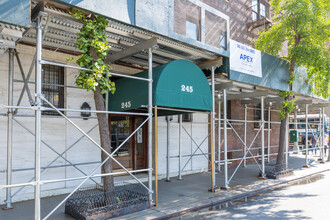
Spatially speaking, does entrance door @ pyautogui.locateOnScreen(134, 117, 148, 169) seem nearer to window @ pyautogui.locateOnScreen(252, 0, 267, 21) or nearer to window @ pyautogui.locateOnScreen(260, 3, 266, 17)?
window @ pyautogui.locateOnScreen(252, 0, 267, 21)

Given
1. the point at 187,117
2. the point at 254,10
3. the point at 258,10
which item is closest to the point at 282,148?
the point at 187,117

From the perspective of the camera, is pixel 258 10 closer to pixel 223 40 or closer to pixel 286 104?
pixel 286 104

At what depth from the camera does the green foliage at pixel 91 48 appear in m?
5.84

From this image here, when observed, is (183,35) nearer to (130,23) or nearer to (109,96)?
(130,23)

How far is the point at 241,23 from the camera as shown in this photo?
16.0m

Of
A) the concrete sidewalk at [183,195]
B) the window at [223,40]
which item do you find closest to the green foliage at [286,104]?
the concrete sidewalk at [183,195]

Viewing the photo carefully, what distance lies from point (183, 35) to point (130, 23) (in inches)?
74.9

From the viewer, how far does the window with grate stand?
27.0 ft

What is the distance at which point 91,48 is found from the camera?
20.2 ft

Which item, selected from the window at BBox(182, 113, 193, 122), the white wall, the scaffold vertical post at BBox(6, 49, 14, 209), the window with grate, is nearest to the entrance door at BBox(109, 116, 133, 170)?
the white wall

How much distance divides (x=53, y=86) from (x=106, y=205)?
432 cm

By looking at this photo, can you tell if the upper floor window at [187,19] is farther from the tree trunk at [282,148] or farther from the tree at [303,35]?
the tree trunk at [282,148]

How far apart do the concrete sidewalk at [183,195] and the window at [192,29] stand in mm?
4842

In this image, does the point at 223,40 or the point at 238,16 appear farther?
the point at 238,16
